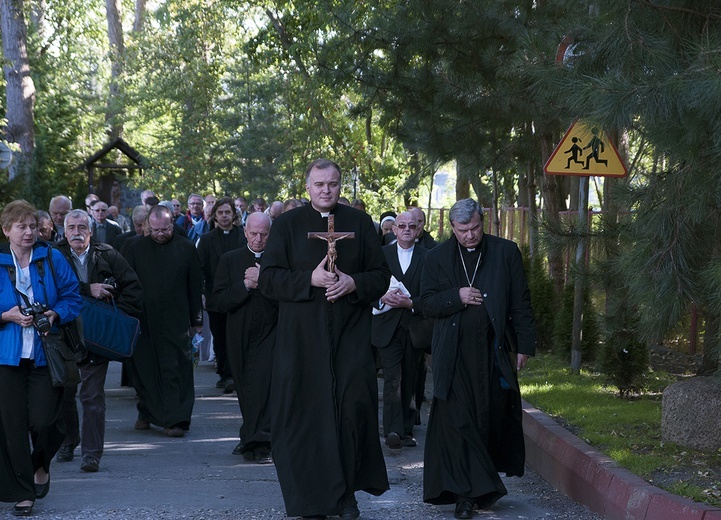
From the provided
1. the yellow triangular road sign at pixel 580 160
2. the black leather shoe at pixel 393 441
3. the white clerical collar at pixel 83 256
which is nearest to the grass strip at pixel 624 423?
the black leather shoe at pixel 393 441

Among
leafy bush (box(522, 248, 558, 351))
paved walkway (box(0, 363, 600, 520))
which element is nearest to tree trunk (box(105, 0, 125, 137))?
leafy bush (box(522, 248, 558, 351))

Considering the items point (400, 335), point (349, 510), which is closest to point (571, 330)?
point (400, 335)

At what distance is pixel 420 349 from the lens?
10.0m

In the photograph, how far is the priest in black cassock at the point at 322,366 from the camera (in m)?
6.93

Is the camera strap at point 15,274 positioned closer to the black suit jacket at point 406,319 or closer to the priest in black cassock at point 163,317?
the black suit jacket at point 406,319

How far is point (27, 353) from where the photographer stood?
718 centimetres

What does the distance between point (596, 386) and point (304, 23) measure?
16.4 metres

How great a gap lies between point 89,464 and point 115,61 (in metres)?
41.4

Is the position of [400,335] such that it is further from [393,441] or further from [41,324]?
[41,324]

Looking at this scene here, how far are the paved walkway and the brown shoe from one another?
0.08m

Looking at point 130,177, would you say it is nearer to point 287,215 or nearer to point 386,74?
point 386,74

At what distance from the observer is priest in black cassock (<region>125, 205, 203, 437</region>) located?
1051 cm

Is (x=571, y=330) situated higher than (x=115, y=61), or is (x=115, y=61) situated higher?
(x=115, y=61)

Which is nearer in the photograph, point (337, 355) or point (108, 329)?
point (337, 355)
